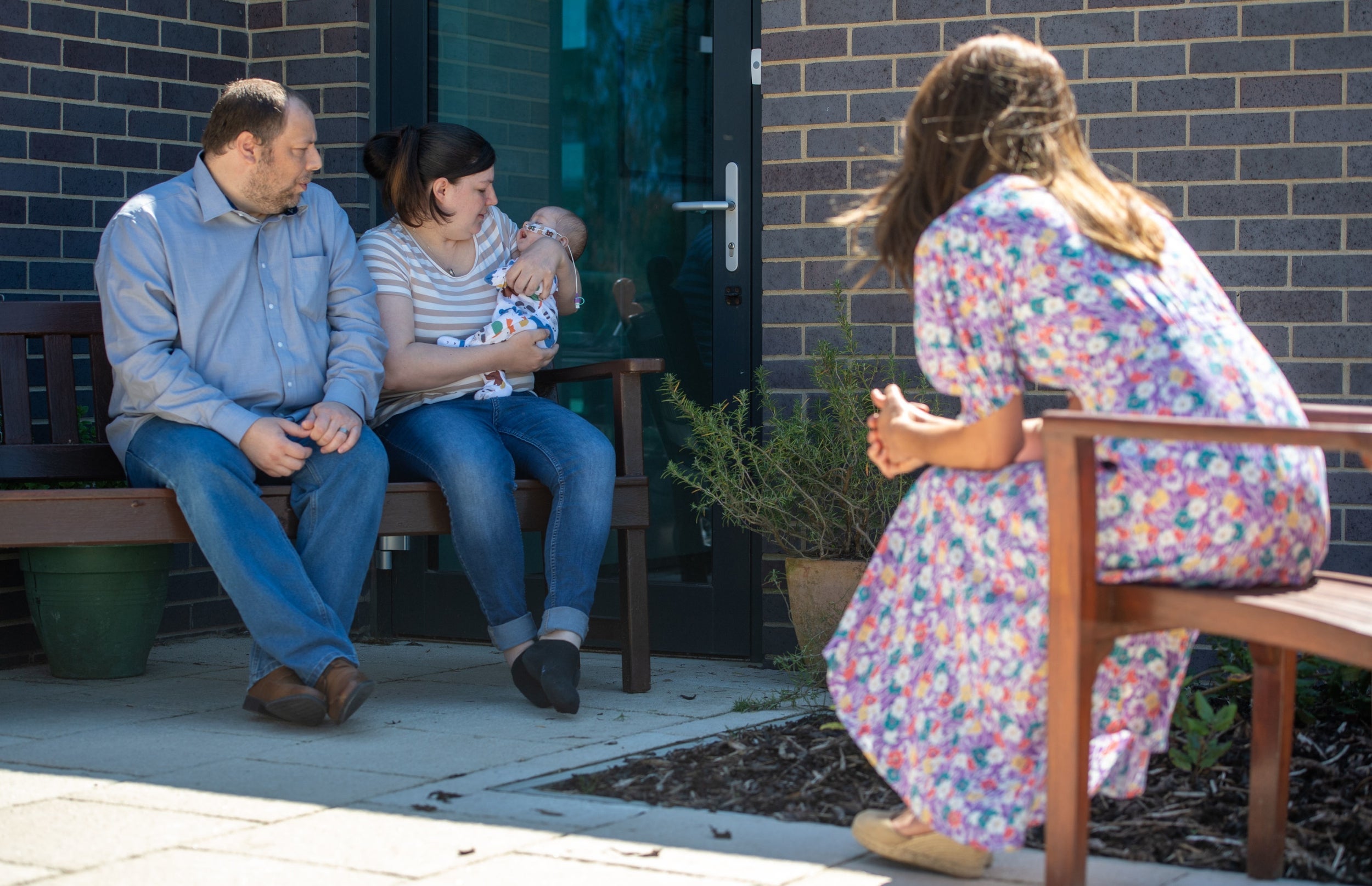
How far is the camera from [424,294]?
3582 millimetres

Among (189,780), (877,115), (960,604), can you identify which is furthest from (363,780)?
(877,115)

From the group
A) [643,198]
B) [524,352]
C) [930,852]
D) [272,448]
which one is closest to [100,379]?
[272,448]

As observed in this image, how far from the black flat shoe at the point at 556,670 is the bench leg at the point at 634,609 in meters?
0.26

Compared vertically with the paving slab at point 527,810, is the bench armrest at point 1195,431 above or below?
above

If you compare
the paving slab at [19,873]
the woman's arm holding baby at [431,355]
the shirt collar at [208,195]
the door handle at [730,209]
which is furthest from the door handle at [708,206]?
the paving slab at [19,873]

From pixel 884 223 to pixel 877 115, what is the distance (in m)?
1.88

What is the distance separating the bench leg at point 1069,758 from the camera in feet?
5.98

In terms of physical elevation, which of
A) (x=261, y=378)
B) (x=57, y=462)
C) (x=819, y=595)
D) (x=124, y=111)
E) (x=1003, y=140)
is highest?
(x=124, y=111)

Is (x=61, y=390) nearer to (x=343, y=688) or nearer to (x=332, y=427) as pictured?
(x=332, y=427)

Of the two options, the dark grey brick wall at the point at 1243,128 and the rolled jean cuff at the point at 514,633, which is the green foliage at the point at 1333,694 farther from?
the rolled jean cuff at the point at 514,633

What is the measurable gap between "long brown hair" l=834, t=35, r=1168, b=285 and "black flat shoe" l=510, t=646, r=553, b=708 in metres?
1.56

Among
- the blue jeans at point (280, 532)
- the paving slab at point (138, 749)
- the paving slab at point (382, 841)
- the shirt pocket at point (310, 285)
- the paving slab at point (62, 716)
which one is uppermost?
the shirt pocket at point (310, 285)

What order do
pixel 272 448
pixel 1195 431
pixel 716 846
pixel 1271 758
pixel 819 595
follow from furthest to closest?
pixel 819 595 < pixel 272 448 < pixel 716 846 < pixel 1271 758 < pixel 1195 431

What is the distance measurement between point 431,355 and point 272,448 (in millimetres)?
503
